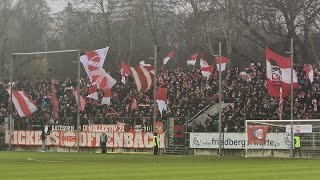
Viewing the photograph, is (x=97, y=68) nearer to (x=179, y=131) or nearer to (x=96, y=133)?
(x=96, y=133)

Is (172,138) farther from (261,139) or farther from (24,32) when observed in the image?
(24,32)

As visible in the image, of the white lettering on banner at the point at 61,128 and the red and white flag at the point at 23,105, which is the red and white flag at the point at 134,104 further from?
the red and white flag at the point at 23,105

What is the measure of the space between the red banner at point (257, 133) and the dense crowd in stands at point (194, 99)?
223cm

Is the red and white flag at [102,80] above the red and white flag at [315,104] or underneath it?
above

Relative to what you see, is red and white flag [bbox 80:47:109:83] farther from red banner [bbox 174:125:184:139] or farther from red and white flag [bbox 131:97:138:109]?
red and white flag [bbox 131:97:138:109]

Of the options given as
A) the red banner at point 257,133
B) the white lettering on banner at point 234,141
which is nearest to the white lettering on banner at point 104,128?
the white lettering on banner at point 234,141

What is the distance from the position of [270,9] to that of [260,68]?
1019 cm

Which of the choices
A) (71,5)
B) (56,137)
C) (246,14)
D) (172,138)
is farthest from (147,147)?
(71,5)

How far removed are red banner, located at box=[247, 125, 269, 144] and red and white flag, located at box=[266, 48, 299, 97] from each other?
263cm

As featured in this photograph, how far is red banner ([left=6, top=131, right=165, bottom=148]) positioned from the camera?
5741 centimetres

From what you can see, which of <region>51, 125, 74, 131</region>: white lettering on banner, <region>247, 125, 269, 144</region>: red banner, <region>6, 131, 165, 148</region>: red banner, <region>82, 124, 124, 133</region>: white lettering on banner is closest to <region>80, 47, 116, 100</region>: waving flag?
<region>82, 124, 124, 133</region>: white lettering on banner

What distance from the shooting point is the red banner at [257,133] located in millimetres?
51094

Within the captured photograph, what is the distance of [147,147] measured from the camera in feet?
188

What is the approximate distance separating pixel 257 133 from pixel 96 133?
47.7 feet
